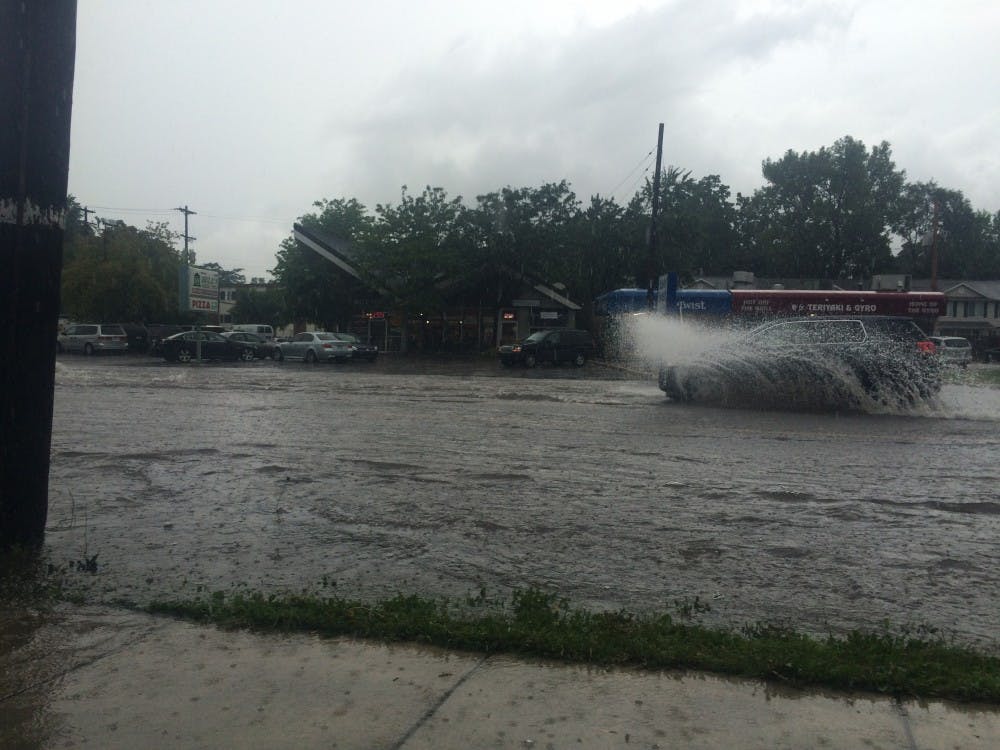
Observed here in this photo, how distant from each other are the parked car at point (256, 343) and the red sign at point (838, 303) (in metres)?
23.0

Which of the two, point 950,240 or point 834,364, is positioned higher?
point 950,240

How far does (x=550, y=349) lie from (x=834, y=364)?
69.3ft

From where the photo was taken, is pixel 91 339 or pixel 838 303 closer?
pixel 838 303

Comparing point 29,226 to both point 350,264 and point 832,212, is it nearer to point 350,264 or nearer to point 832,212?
point 350,264

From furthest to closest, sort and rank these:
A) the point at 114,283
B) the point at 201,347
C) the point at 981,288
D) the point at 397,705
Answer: the point at 981,288, the point at 114,283, the point at 201,347, the point at 397,705

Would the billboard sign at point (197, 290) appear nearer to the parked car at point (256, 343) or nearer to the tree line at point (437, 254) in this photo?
the parked car at point (256, 343)

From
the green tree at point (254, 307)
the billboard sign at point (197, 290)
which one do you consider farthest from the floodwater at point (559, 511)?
the green tree at point (254, 307)

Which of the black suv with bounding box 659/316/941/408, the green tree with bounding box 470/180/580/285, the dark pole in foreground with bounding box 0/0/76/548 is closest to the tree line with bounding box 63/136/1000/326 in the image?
the green tree with bounding box 470/180/580/285

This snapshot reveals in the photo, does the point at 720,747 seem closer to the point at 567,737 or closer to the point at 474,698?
the point at 567,737

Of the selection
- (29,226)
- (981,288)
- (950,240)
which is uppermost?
(950,240)

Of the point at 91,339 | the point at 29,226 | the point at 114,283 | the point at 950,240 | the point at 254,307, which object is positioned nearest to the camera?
the point at 29,226

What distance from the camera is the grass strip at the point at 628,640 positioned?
356 cm

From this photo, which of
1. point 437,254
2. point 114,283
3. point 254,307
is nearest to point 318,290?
point 437,254

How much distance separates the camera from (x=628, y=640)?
3916 millimetres
